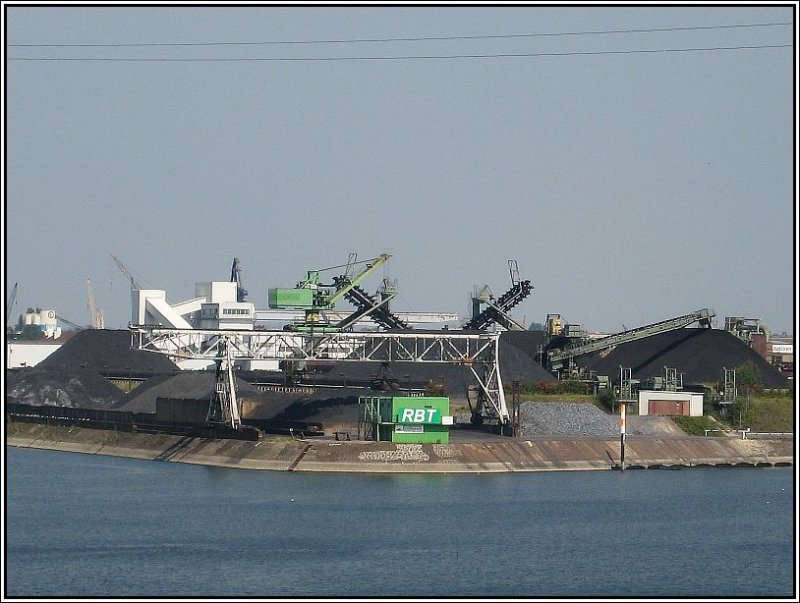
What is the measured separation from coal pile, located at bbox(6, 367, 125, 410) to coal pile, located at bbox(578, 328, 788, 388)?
1378 inches

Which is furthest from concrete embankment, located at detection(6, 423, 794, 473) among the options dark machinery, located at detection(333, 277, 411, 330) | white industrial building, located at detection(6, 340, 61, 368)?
white industrial building, located at detection(6, 340, 61, 368)

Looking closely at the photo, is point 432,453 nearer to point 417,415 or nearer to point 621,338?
point 417,415

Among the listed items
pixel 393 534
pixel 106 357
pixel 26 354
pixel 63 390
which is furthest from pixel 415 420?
pixel 26 354

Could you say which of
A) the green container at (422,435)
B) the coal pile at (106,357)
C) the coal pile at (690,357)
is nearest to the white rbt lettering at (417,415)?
the green container at (422,435)

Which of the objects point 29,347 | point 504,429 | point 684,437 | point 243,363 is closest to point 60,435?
point 504,429

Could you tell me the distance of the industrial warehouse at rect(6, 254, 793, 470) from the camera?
73.0 metres

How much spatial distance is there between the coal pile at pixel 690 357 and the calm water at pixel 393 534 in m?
27.4

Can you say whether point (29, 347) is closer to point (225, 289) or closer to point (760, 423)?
point (225, 289)

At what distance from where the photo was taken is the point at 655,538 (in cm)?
4912

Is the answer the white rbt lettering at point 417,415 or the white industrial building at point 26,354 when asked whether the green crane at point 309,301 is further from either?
the white industrial building at point 26,354

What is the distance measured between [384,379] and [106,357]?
4171 centimetres

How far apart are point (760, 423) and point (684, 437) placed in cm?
926

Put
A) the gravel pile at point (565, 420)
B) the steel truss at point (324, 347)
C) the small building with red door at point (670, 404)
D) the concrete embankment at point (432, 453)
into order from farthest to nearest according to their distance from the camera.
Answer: the small building with red door at point (670, 404)
the gravel pile at point (565, 420)
the steel truss at point (324, 347)
the concrete embankment at point (432, 453)

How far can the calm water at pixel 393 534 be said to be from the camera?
40.2 metres
